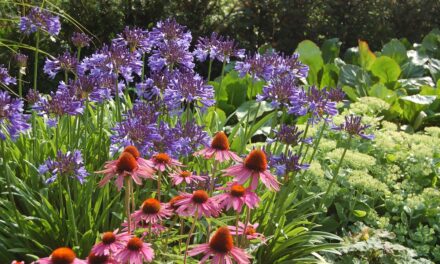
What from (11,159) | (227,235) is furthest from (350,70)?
(227,235)

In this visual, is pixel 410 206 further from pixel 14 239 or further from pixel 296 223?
pixel 14 239

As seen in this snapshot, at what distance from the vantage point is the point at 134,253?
6.06 ft

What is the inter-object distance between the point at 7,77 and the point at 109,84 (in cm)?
63

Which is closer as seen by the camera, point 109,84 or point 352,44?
point 109,84

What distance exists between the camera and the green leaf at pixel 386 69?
6020mm

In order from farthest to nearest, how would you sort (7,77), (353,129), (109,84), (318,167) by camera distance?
(318,167) < (7,77) < (109,84) < (353,129)

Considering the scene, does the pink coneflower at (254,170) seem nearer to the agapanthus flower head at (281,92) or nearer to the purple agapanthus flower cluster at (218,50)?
the agapanthus flower head at (281,92)

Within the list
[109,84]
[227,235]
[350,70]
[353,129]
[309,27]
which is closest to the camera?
[227,235]

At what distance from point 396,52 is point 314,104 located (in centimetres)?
416

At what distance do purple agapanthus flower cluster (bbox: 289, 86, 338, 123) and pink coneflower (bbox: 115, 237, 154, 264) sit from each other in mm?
1161

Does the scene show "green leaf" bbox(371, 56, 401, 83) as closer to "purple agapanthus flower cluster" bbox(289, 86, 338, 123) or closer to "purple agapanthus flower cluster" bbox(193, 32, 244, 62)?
"purple agapanthus flower cluster" bbox(193, 32, 244, 62)

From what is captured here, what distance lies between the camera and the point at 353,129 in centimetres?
286

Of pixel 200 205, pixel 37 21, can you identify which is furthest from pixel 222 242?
pixel 37 21

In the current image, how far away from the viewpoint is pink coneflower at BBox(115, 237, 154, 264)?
1.84m
